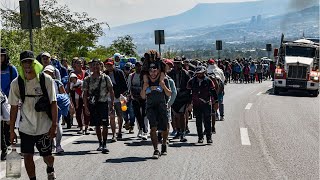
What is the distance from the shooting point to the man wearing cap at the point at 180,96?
12.3 m

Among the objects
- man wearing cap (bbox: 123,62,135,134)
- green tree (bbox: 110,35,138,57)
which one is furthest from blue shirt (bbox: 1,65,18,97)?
green tree (bbox: 110,35,138,57)

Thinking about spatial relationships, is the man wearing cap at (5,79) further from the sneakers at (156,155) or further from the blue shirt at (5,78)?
the sneakers at (156,155)

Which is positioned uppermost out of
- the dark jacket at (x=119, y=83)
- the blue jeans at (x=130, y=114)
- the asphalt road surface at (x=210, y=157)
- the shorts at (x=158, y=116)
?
the dark jacket at (x=119, y=83)

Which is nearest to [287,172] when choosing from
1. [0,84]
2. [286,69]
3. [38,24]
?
[0,84]

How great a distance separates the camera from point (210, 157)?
1003 cm

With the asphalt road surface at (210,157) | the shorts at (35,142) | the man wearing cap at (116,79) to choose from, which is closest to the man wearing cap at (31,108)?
the shorts at (35,142)

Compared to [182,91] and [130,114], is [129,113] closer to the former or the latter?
[130,114]

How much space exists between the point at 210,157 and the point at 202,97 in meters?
2.03

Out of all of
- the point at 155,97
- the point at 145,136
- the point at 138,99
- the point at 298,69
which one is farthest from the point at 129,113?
the point at 298,69

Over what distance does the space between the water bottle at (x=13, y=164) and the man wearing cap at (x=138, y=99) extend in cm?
528

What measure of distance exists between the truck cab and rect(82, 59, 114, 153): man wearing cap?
2050cm

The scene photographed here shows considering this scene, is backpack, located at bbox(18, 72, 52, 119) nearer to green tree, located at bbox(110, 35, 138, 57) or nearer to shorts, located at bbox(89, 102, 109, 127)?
shorts, located at bbox(89, 102, 109, 127)

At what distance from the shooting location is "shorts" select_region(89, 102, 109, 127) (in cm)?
1043

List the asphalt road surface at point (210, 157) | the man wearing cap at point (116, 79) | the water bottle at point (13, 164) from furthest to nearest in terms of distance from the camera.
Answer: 1. the man wearing cap at point (116, 79)
2. the asphalt road surface at point (210, 157)
3. the water bottle at point (13, 164)
